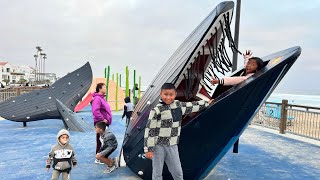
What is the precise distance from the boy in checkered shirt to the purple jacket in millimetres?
2432

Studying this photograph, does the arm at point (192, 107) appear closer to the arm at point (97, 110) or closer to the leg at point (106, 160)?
the leg at point (106, 160)

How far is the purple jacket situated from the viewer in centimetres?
547

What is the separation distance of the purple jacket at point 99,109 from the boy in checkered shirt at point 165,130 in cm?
243

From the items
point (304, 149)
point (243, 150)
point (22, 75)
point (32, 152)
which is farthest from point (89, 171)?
point (22, 75)

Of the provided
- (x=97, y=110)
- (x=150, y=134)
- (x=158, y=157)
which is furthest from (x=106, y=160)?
(x=150, y=134)

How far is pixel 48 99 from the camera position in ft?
36.7

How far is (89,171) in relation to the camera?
203 inches

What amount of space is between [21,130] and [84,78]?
155 inches

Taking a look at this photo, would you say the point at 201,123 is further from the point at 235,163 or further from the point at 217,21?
the point at 235,163

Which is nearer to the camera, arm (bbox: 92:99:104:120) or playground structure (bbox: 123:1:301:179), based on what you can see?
playground structure (bbox: 123:1:301:179)

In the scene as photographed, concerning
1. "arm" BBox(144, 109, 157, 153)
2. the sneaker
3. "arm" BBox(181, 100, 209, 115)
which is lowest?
the sneaker

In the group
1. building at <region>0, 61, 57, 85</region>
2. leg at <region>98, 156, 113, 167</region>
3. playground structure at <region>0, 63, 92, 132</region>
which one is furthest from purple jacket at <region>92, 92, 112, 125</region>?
building at <region>0, 61, 57, 85</region>

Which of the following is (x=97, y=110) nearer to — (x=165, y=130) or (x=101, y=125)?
(x=101, y=125)

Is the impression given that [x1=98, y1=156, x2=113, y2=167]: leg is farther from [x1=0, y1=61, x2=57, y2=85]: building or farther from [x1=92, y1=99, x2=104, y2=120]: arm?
[x1=0, y1=61, x2=57, y2=85]: building
